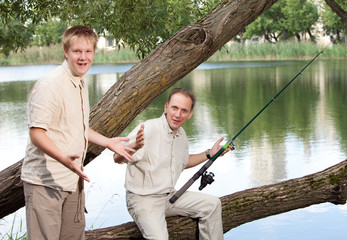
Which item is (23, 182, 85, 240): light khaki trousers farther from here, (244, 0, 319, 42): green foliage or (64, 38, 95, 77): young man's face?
(244, 0, 319, 42): green foliage

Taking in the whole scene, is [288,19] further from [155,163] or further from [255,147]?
[155,163]

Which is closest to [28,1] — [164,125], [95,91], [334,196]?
[164,125]

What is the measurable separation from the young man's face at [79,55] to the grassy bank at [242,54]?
111 feet

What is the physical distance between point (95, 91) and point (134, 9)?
56.9 ft

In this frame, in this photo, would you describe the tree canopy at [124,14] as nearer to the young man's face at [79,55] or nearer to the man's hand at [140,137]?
the man's hand at [140,137]

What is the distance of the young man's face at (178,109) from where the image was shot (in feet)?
13.5

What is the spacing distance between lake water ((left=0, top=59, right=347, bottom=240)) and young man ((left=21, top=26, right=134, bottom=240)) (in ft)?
10.5

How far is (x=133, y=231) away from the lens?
4539mm

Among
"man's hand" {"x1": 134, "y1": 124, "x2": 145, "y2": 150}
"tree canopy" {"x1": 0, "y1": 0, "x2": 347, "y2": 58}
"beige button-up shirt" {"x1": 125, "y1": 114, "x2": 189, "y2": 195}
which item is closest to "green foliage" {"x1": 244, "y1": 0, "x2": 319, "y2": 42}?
"tree canopy" {"x1": 0, "y1": 0, "x2": 347, "y2": 58}

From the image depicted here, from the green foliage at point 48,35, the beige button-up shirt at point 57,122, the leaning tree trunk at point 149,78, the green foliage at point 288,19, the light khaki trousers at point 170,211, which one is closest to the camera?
the beige button-up shirt at point 57,122

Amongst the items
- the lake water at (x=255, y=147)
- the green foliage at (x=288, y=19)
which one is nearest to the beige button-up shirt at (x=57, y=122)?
the lake water at (x=255, y=147)

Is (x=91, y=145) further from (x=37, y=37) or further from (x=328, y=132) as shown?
(x=37, y=37)

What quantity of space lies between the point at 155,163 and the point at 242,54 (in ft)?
137

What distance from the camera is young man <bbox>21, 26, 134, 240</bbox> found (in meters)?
3.12
